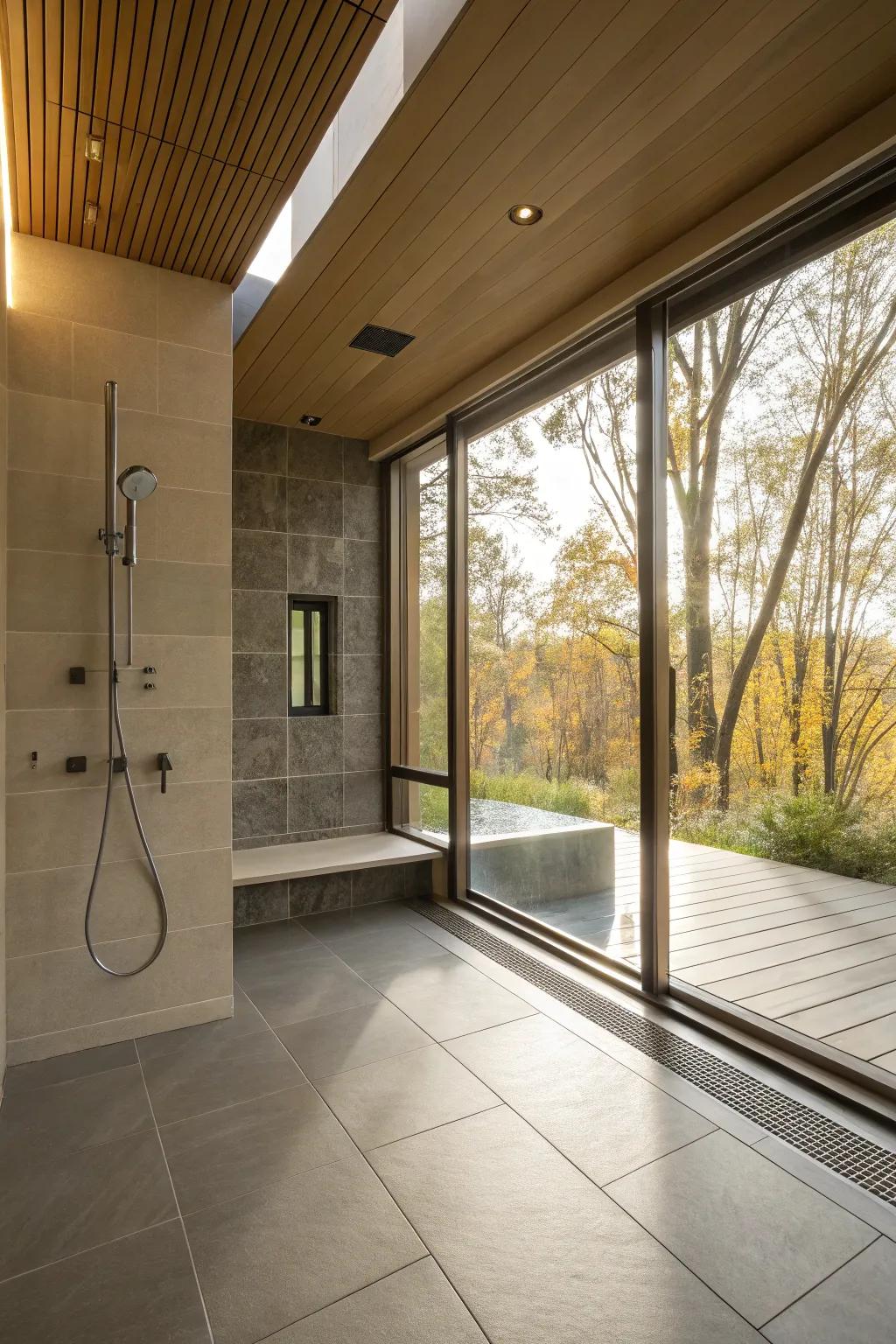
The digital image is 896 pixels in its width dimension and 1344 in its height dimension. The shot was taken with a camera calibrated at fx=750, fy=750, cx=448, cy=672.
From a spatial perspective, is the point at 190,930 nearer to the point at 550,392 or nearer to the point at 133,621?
the point at 133,621

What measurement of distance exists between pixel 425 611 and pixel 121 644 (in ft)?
6.60

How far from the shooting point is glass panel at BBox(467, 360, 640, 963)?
2.95 m

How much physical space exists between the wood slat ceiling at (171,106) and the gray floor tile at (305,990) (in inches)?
107

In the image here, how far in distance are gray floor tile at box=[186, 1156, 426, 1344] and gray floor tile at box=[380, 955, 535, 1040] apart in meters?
0.81

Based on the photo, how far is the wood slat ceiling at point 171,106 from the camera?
166cm

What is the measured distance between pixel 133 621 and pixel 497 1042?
1.90m

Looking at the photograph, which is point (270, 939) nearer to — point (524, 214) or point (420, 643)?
point (420, 643)

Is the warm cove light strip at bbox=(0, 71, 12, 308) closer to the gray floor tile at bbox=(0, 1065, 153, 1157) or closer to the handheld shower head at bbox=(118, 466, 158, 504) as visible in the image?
the handheld shower head at bbox=(118, 466, 158, 504)

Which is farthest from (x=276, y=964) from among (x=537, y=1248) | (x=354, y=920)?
(x=537, y=1248)

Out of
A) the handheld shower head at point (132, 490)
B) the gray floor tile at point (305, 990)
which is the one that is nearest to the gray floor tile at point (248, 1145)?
the gray floor tile at point (305, 990)

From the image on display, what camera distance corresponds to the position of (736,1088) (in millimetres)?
2168

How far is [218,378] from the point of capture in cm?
278

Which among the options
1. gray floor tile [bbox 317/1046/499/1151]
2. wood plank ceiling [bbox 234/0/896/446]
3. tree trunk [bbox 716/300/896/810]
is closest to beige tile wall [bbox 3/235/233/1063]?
wood plank ceiling [bbox 234/0/896/446]

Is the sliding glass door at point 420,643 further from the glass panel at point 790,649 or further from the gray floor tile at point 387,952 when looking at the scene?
the glass panel at point 790,649
